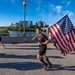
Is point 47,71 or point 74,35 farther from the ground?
point 74,35

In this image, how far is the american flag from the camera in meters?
10.3

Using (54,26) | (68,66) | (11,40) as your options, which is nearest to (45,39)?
(54,26)

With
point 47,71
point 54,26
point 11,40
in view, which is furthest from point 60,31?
point 11,40

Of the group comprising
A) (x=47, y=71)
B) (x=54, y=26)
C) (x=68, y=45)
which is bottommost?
(x=47, y=71)

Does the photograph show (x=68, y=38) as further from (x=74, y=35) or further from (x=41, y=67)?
(x=41, y=67)

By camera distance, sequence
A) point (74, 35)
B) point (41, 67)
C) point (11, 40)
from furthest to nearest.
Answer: point (11, 40) → point (74, 35) → point (41, 67)

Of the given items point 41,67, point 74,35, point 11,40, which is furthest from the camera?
point 11,40

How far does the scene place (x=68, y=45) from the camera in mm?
10500

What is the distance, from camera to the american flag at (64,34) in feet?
33.9

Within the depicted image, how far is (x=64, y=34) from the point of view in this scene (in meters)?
10.4

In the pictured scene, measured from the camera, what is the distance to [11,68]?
972cm

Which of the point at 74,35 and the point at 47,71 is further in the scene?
the point at 74,35

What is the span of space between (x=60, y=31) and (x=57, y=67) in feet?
5.12

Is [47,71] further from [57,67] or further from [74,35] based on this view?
[74,35]
